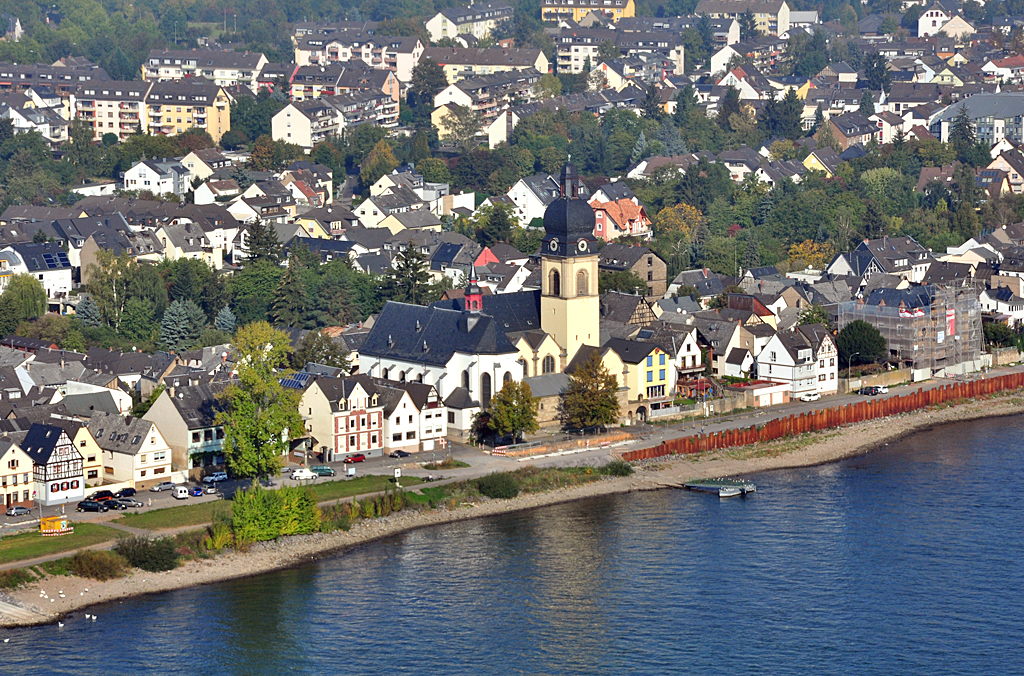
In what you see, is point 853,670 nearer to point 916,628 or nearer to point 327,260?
point 916,628

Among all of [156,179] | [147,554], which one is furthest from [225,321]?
[147,554]

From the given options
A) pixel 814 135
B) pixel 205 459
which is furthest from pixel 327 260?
pixel 814 135

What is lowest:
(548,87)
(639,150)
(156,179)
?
(156,179)

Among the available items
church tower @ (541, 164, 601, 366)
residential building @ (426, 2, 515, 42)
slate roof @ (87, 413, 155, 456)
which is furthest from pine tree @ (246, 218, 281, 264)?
residential building @ (426, 2, 515, 42)

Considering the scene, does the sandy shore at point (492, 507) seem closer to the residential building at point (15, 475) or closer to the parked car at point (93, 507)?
the parked car at point (93, 507)

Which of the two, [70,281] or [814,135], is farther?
[814,135]

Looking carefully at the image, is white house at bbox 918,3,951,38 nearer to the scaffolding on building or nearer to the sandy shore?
the scaffolding on building

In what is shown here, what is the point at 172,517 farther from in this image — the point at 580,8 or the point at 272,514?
the point at 580,8
